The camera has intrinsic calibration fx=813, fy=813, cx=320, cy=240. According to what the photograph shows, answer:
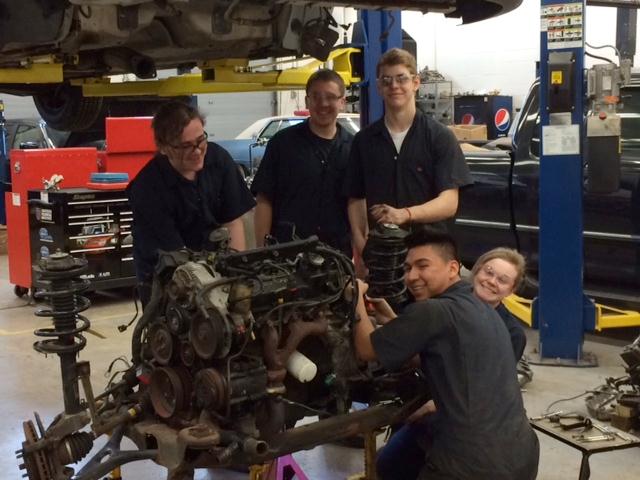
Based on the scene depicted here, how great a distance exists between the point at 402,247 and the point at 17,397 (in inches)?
105

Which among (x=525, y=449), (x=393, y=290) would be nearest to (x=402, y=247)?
(x=393, y=290)

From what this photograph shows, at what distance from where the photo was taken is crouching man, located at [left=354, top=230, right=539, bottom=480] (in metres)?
2.07

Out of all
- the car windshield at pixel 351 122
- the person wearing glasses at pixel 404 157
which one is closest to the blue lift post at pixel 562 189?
the person wearing glasses at pixel 404 157

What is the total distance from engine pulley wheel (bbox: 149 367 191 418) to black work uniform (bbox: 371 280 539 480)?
0.50 meters

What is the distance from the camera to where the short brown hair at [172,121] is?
2.60 metres

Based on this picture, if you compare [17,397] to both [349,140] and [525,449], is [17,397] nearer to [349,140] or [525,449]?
[349,140]

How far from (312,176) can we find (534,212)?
7.23 ft

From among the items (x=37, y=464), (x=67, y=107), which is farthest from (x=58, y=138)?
(x=37, y=464)

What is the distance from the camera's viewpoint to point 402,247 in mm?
2229

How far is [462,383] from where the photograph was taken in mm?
2086

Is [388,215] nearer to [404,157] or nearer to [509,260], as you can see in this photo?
[404,157]

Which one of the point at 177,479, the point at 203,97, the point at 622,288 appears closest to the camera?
the point at 177,479

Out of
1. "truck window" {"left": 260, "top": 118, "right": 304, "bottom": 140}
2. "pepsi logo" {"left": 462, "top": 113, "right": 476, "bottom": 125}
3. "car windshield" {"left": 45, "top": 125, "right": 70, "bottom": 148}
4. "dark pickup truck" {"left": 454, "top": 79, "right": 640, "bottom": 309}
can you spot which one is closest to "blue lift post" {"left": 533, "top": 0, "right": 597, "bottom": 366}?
"dark pickup truck" {"left": 454, "top": 79, "right": 640, "bottom": 309}

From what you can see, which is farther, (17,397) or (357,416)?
(17,397)
